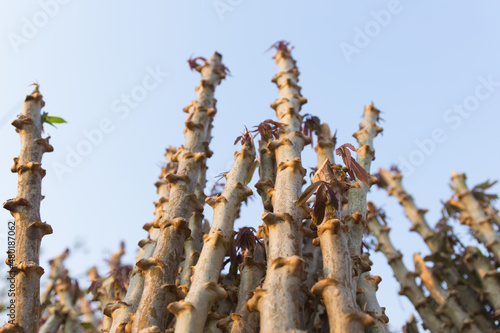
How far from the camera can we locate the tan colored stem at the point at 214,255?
2100 millimetres

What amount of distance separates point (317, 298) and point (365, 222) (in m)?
0.72

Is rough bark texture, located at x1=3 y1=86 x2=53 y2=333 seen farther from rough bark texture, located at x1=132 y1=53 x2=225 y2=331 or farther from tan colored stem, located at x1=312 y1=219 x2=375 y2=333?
tan colored stem, located at x1=312 y1=219 x2=375 y2=333

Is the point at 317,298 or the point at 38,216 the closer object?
the point at 38,216

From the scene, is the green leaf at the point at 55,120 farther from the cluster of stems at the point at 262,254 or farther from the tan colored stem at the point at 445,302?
the tan colored stem at the point at 445,302

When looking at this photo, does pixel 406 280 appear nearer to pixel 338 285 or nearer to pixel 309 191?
pixel 309 191

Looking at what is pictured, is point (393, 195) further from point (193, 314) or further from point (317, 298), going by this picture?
point (193, 314)

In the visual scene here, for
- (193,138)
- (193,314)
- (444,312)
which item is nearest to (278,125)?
(193,138)

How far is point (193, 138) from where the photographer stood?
3975 mm

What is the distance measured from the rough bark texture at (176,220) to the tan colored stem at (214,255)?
11.4 inches

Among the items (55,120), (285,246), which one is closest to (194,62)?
(55,120)

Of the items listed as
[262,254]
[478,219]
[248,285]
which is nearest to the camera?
[248,285]

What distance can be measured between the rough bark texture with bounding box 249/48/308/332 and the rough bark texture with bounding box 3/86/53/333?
4.78 feet

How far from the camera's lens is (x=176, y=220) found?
2916 millimetres

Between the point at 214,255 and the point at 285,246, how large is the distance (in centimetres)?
47
